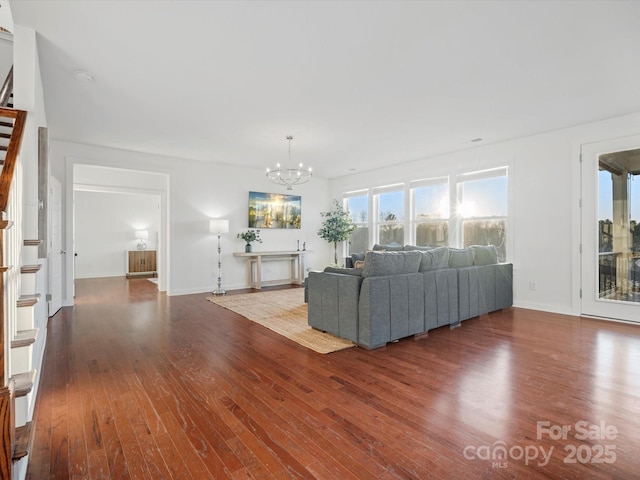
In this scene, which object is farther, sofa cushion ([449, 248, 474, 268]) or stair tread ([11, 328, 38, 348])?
sofa cushion ([449, 248, 474, 268])

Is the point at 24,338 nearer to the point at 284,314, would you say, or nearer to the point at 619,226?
the point at 284,314

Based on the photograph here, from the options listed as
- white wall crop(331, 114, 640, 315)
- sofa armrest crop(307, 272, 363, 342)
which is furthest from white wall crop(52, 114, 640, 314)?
sofa armrest crop(307, 272, 363, 342)

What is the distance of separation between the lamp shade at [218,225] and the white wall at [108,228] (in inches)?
133

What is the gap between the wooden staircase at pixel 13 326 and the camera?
3.79ft

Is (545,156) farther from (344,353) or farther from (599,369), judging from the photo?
(344,353)

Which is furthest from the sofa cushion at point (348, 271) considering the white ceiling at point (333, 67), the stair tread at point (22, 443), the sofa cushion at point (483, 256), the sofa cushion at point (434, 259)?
the stair tread at point (22, 443)

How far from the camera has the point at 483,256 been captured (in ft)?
16.1

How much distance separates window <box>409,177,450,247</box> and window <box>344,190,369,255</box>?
1395mm

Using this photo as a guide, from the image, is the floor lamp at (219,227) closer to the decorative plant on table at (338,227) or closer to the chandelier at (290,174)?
the chandelier at (290,174)

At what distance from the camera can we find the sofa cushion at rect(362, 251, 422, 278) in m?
3.35

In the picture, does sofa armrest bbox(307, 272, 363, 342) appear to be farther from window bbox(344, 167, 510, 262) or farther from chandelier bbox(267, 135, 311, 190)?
window bbox(344, 167, 510, 262)

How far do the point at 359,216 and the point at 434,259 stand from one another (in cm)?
444

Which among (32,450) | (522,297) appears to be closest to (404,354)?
(32,450)

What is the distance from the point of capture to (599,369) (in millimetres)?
2809
